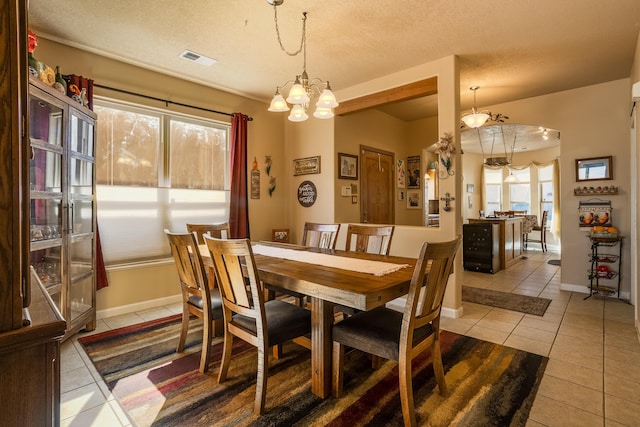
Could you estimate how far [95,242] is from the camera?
309 cm

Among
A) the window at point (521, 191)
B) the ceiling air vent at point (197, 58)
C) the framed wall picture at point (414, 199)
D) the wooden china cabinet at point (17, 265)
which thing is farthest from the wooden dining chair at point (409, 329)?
the window at point (521, 191)

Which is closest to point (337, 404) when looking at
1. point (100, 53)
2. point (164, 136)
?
point (164, 136)

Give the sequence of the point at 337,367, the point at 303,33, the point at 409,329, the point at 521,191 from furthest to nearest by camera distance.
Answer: the point at 521,191
the point at 303,33
the point at 337,367
the point at 409,329

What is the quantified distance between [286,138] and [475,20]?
3057mm

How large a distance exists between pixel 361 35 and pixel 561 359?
10.5 feet

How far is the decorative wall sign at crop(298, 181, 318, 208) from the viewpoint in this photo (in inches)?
185

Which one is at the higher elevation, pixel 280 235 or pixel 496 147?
pixel 496 147

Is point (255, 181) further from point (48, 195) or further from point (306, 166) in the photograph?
point (48, 195)

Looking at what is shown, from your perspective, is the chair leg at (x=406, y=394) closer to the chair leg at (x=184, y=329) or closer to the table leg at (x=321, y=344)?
the table leg at (x=321, y=344)

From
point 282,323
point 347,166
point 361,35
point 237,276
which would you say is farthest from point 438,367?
point 347,166

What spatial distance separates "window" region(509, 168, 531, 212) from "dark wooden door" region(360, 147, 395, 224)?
19.9ft

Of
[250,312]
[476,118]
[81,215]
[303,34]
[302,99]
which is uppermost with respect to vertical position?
[303,34]

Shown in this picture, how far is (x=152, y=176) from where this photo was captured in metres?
3.71

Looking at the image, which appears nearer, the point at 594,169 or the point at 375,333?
the point at 375,333
